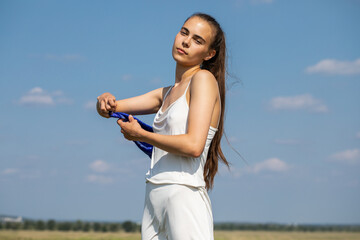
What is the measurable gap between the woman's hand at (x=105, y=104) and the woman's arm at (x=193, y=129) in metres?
0.51

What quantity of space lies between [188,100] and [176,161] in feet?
Answer: 1.32

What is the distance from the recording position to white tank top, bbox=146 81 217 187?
3.00 m

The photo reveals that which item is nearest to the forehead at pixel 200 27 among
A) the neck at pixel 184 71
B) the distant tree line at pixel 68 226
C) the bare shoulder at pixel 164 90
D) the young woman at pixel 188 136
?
the young woman at pixel 188 136

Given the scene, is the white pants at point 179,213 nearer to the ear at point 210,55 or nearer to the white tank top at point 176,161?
the white tank top at point 176,161

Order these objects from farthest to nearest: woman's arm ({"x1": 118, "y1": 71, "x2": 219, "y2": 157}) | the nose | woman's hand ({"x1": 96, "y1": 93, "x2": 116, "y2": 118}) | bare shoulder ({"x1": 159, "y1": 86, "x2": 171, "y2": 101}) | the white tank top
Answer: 1. bare shoulder ({"x1": 159, "y1": 86, "x2": 171, "y2": 101})
2. woman's hand ({"x1": 96, "y1": 93, "x2": 116, "y2": 118})
3. the nose
4. the white tank top
5. woman's arm ({"x1": 118, "y1": 71, "x2": 219, "y2": 157})

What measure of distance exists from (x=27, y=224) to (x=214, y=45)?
1502 inches

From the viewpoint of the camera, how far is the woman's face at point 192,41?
10.6 ft

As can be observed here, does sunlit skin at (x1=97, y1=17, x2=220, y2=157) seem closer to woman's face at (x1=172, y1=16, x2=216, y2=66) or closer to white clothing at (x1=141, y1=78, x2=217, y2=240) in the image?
woman's face at (x1=172, y1=16, x2=216, y2=66)

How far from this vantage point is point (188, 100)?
313cm

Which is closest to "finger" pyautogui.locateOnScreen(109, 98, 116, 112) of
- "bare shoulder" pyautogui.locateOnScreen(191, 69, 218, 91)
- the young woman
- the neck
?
the young woman

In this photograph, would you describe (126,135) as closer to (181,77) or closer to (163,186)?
(163,186)

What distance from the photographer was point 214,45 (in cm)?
336

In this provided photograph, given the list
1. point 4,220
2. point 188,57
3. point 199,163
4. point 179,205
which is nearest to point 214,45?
point 188,57

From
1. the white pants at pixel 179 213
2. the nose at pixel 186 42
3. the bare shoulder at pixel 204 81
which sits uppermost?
the nose at pixel 186 42
